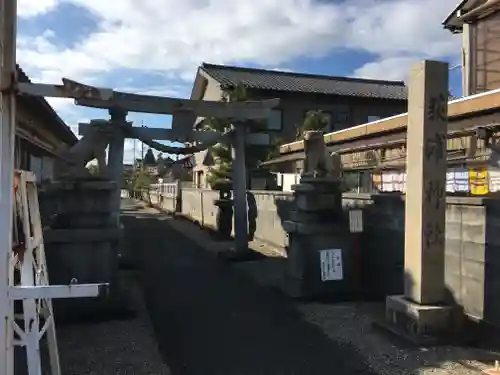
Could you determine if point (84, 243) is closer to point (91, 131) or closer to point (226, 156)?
point (91, 131)

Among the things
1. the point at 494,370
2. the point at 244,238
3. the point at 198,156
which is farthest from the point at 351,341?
the point at 198,156

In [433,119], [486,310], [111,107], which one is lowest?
[486,310]

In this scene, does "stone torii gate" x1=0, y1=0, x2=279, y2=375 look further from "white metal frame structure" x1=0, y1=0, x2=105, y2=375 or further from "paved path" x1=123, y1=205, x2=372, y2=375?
"paved path" x1=123, y1=205, x2=372, y2=375

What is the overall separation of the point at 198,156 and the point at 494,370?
25.6 metres

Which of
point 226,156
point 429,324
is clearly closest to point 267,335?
point 429,324

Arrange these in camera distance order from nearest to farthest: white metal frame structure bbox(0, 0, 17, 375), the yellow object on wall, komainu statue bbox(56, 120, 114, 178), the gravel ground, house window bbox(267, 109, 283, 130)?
white metal frame structure bbox(0, 0, 17, 375) → the gravel ground → the yellow object on wall → komainu statue bbox(56, 120, 114, 178) → house window bbox(267, 109, 283, 130)

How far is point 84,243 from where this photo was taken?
7.29 metres

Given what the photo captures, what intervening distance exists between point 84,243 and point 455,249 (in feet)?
17.8

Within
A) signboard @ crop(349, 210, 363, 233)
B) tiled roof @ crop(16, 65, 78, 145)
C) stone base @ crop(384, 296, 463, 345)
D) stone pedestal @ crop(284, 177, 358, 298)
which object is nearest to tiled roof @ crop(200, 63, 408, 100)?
tiled roof @ crop(16, 65, 78, 145)

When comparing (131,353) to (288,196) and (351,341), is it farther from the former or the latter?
(288,196)

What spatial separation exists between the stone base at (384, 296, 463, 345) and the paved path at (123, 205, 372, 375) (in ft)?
2.75

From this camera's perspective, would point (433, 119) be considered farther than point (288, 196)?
No

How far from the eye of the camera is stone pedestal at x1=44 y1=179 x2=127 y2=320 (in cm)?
715

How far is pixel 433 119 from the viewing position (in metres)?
6.22
